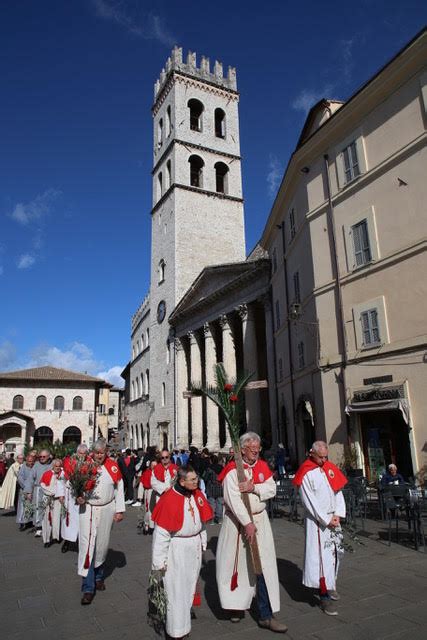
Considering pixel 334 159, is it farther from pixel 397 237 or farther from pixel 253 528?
pixel 253 528

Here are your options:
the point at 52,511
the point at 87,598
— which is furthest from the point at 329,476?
the point at 52,511

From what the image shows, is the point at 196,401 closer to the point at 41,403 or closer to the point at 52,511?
the point at 41,403

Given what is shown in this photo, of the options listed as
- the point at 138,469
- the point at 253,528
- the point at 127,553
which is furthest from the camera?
the point at 138,469

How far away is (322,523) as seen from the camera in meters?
5.27

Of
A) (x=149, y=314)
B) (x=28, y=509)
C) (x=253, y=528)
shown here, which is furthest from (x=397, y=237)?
(x=149, y=314)

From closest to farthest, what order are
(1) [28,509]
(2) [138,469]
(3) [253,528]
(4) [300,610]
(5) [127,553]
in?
1. (3) [253,528]
2. (4) [300,610]
3. (5) [127,553]
4. (1) [28,509]
5. (2) [138,469]

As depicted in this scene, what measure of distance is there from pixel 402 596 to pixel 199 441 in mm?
29113

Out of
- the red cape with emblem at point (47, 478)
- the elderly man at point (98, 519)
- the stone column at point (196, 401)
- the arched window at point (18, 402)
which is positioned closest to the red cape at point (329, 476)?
the elderly man at point (98, 519)

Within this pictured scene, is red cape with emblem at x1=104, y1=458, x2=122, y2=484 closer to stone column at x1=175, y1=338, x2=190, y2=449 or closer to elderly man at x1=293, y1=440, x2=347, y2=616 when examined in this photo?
elderly man at x1=293, y1=440, x2=347, y2=616

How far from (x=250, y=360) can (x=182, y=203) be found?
61.0 feet

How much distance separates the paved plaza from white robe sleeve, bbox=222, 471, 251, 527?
1.09 m

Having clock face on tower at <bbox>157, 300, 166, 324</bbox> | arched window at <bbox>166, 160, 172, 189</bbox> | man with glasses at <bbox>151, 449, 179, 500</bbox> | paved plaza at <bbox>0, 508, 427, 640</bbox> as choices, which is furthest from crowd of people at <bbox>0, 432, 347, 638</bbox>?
arched window at <bbox>166, 160, 172, 189</bbox>

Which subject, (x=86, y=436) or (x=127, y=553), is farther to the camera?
(x=86, y=436)

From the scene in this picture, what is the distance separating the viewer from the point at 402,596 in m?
5.40
